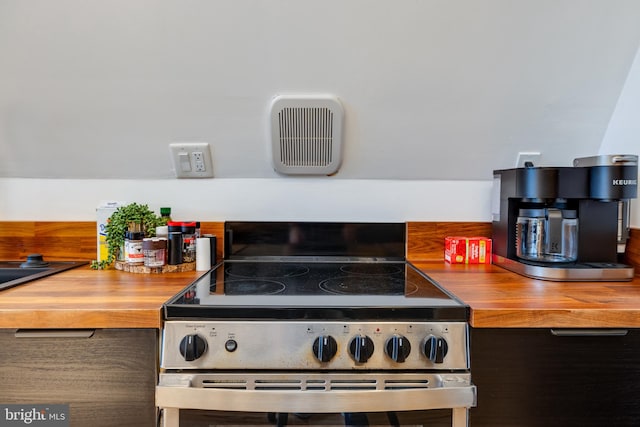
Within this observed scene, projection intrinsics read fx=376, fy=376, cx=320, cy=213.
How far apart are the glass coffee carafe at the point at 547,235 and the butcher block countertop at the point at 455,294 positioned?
17cm

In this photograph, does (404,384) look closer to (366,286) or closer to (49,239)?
(366,286)

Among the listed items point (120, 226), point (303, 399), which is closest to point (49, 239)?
point (120, 226)

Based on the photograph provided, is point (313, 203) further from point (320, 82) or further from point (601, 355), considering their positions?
point (601, 355)

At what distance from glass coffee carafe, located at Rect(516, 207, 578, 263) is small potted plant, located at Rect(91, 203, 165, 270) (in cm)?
133

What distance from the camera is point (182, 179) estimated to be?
152 centimetres

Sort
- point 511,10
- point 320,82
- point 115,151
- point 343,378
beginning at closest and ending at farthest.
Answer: point 343,378 < point 511,10 < point 320,82 < point 115,151

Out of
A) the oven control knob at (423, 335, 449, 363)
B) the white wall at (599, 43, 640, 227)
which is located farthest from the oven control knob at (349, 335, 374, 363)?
→ the white wall at (599, 43, 640, 227)

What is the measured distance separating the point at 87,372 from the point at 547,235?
1.46m

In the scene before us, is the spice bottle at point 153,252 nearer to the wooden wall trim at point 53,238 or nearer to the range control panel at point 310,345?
the wooden wall trim at point 53,238

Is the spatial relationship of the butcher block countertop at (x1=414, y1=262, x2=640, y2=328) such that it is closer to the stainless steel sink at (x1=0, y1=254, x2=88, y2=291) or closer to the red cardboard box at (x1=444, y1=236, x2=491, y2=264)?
the red cardboard box at (x1=444, y1=236, x2=491, y2=264)

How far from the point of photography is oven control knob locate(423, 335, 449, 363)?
86 centimetres

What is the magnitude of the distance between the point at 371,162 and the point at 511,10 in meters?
0.66

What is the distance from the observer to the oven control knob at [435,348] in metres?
0.86

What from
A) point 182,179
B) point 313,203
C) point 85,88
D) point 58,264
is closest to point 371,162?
point 313,203
